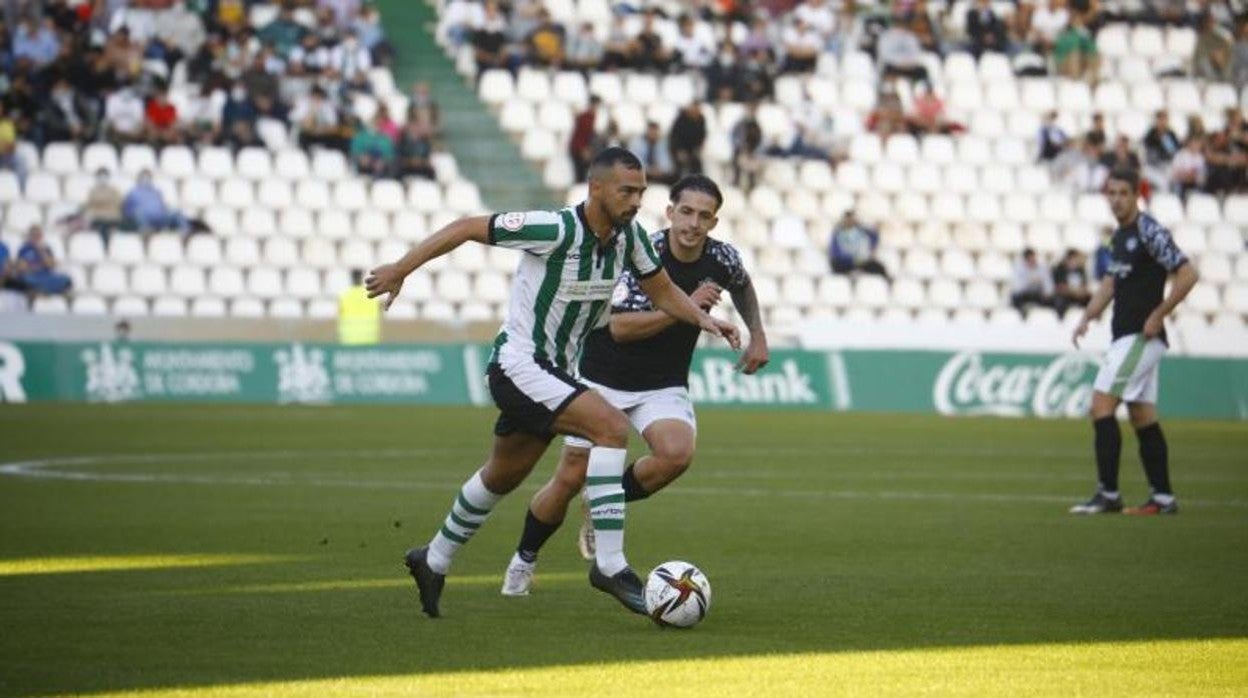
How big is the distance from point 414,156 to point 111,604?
25875 mm

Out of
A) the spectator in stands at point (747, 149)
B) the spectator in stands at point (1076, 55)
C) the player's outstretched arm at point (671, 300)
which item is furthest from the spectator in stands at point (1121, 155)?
the player's outstretched arm at point (671, 300)

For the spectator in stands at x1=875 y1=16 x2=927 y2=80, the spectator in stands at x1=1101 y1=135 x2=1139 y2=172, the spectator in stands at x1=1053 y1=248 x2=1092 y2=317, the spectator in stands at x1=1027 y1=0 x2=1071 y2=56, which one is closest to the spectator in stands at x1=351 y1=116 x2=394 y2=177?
the spectator in stands at x1=875 y1=16 x2=927 y2=80

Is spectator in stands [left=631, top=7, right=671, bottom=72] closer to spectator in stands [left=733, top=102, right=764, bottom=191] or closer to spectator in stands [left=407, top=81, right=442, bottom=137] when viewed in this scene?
spectator in stands [left=733, top=102, right=764, bottom=191]

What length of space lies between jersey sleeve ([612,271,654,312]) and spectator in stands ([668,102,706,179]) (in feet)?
79.1

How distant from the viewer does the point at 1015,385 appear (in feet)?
110

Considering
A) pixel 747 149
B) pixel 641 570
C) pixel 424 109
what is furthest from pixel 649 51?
pixel 641 570

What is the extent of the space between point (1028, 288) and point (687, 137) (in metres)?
5.97

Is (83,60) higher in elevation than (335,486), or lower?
higher

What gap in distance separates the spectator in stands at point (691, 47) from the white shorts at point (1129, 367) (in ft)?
74.4

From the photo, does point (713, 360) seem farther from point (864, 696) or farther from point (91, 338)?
point (864, 696)

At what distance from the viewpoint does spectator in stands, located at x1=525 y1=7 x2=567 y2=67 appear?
38562 mm

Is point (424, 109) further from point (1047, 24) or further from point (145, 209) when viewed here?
point (1047, 24)

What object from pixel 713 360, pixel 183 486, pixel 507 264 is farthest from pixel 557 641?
pixel 507 264

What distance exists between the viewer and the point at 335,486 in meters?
19.0
